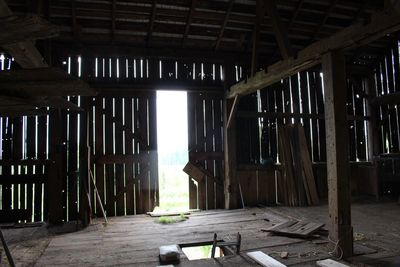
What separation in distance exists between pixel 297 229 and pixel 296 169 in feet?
11.3

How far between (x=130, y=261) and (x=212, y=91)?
5.28 meters

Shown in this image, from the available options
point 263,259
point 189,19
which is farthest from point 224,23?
point 263,259

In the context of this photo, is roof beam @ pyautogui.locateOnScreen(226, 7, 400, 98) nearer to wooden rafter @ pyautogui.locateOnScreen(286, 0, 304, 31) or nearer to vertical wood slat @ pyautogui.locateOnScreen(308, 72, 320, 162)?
wooden rafter @ pyautogui.locateOnScreen(286, 0, 304, 31)

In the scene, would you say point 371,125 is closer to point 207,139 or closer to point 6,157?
point 207,139

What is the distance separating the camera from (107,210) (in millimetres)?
7910

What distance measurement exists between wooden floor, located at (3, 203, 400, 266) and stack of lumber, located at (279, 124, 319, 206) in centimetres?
96

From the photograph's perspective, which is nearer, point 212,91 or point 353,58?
point 212,91

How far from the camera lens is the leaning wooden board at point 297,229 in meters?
5.50

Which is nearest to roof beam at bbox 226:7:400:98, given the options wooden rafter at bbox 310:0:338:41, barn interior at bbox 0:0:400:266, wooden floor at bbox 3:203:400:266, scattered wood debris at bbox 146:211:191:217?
barn interior at bbox 0:0:400:266

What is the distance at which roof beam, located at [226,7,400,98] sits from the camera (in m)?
3.85

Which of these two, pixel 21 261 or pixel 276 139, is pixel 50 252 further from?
pixel 276 139

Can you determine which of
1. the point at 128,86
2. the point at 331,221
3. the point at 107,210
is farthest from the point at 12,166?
the point at 331,221

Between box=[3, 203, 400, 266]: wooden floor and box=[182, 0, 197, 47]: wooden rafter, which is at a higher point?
box=[182, 0, 197, 47]: wooden rafter

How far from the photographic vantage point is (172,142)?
11414 millimetres
